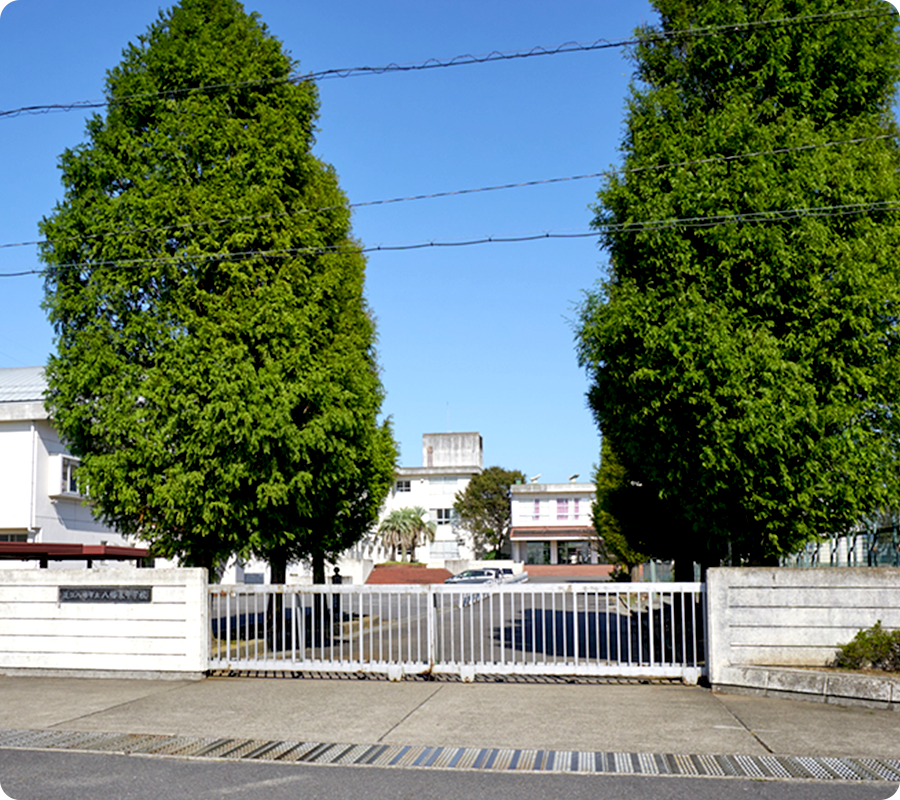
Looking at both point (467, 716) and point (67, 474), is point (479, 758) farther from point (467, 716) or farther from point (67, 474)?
point (67, 474)

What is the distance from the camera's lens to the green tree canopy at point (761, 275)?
38.6 feet

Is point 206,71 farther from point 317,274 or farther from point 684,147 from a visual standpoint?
point 684,147

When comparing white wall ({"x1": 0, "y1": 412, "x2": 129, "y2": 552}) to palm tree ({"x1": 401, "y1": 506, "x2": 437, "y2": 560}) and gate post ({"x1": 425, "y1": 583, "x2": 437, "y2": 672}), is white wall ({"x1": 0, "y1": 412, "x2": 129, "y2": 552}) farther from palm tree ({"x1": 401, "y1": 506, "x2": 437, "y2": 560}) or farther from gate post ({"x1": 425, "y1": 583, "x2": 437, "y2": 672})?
palm tree ({"x1": 401, "y1": 506, "x2": 437, "y2": 560})

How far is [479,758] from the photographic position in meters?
7.77

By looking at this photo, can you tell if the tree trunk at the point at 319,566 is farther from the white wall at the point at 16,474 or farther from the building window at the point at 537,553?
the building window at the point at 537,553

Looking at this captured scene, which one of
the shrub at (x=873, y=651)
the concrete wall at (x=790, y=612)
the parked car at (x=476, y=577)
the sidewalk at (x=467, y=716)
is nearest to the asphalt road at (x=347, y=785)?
the sidewalk at (x=467, y=716)

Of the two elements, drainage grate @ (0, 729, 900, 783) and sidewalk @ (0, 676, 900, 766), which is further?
sidewalk @ (0, 676, 900, 766)

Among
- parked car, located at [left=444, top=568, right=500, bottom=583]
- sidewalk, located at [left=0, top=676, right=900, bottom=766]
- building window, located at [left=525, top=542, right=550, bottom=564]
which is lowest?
building window, located at [left=525, top=542, right=550, bottom=564]

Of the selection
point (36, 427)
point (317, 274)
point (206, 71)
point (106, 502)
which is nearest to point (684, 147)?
point (317, 274)

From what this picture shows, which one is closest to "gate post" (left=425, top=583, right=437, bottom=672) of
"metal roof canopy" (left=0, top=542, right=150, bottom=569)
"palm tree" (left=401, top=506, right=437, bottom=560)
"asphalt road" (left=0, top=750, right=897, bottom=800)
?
"asphalt road" (left=0, top=750, right=897, bottom=800)

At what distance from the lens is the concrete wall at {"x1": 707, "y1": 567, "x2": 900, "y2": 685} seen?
36.5ft

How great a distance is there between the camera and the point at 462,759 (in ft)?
25.4

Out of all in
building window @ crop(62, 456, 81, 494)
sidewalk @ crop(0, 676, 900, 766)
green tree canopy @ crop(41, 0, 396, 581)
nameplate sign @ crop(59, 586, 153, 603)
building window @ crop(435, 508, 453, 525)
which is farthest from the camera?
building window @ crop(435, 508, 453, 525)

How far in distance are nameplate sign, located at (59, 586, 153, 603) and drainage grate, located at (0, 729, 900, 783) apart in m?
4.20
